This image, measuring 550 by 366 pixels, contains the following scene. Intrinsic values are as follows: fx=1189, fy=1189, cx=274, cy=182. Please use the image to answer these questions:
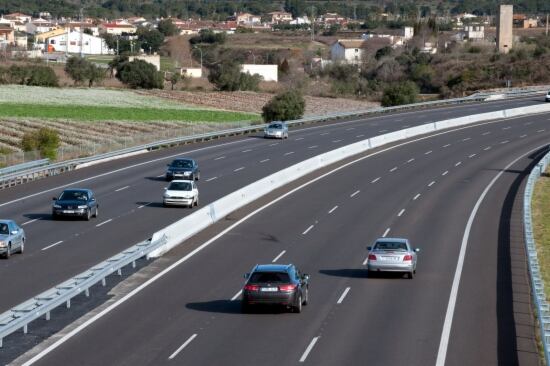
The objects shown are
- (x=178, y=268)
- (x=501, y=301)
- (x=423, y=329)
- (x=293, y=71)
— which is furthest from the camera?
(x=293, y=71)

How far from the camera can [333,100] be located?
140m

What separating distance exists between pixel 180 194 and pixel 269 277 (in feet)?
68.8

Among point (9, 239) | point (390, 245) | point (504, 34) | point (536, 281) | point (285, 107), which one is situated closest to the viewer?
point (536, 281)

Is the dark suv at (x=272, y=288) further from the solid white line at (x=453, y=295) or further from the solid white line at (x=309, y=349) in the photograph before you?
the solid white line at (x=453, y=295)

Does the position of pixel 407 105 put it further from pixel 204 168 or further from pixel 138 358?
pixel 138 358

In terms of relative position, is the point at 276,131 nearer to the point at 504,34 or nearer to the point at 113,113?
the point at 113,113

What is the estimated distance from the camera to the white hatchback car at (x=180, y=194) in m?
47.5

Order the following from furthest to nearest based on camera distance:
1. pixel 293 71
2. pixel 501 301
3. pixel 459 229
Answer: pixel 293 71 → pixel 459 229 → pixel 501 301

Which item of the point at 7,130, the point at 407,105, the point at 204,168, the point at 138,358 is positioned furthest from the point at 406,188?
the point at 407,105

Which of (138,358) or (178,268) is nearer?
(138,358)

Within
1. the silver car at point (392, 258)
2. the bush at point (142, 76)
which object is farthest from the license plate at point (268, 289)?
the bush at point (142, 76)

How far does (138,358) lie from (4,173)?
111 feet

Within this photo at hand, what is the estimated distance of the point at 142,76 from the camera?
14738 cm

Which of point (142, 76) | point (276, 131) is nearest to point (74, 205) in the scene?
point (276, 131)
